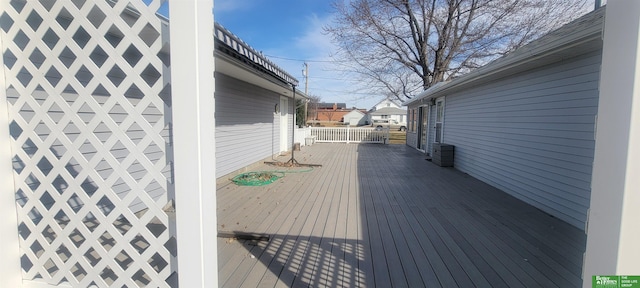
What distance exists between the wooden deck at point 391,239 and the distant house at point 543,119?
363 mm

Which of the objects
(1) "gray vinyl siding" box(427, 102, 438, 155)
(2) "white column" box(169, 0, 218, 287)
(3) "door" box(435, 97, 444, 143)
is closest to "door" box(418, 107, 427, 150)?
(1) "gray vinyl siding" box(427, 102, 438, 155)

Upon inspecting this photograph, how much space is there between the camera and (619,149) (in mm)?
969

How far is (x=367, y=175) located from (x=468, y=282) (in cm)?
421

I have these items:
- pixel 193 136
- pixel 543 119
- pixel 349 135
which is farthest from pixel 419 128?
pixel 193 136

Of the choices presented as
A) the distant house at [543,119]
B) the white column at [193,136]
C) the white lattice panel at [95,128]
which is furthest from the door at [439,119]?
the white lattice panel at [95,128]

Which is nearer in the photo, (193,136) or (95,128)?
(193,136)

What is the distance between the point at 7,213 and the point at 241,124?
4.88 metres

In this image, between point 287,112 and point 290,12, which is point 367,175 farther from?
point 290,12

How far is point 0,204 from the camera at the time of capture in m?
1.49

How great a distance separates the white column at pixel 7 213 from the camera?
4.87 feet

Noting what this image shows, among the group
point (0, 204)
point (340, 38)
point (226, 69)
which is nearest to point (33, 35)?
point (0, 204)

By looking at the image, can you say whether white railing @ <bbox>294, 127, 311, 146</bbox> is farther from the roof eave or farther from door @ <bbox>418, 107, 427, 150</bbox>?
the roof eave

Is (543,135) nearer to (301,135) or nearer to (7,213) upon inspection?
(7,213)

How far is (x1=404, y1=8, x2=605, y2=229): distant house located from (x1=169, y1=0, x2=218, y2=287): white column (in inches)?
139
